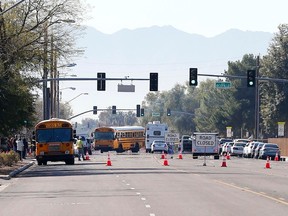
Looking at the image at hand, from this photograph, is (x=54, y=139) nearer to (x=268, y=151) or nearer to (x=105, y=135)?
(x=268, y=151)

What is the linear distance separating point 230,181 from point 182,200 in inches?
461

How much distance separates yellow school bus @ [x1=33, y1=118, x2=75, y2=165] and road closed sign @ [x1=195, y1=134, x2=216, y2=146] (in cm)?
1157

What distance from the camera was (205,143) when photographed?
234 ft

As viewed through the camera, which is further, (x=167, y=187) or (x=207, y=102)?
(x=207, y=102)

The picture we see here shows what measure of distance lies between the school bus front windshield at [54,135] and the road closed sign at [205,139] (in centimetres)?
1178

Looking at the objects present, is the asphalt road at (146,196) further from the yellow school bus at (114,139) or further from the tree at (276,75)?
the tree at (276,75)

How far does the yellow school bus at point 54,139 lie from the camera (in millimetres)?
61438

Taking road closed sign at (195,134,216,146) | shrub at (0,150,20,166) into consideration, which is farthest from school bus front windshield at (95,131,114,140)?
shrub at (0,150,20,166)

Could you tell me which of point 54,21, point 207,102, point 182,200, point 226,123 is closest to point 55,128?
point 54,21

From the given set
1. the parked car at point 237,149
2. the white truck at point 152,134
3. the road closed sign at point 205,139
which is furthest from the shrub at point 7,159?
the white truck at point 152,134

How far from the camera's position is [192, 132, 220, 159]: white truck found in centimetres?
7006

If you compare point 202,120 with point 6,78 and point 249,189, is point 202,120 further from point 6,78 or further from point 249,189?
point 249,189

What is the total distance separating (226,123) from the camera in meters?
140

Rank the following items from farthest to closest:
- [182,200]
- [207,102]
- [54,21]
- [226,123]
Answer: [207,102]
[226,123]
[54,21]
[182,200]
